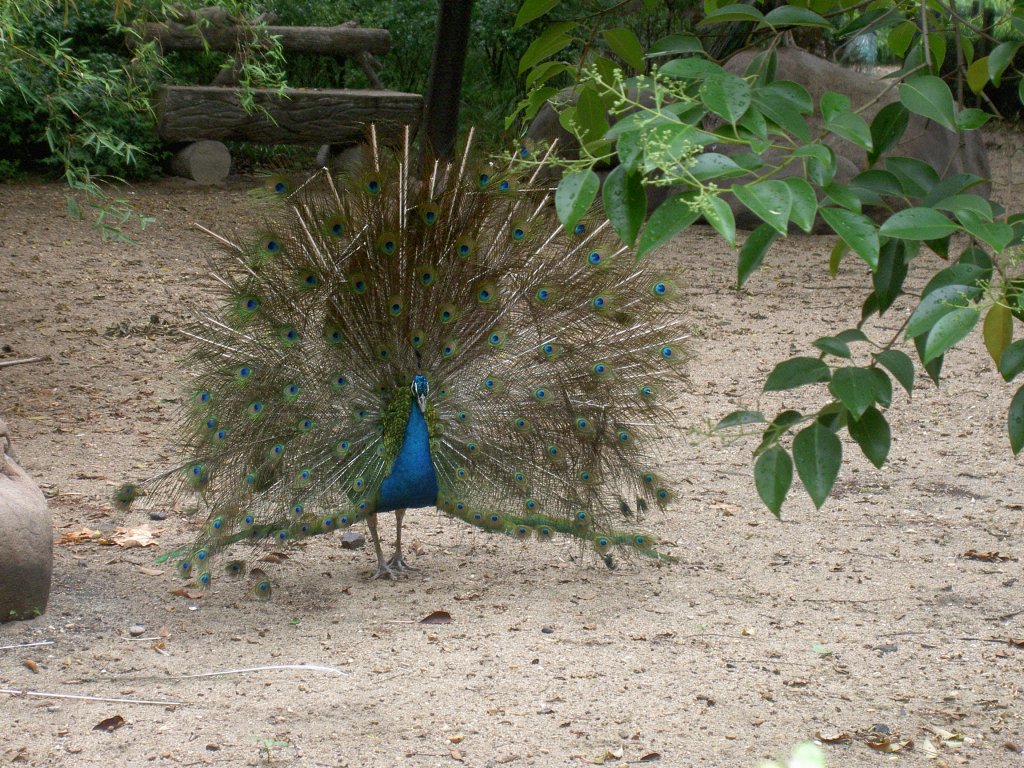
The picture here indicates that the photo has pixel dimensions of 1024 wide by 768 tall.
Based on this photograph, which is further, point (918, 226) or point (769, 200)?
point (918, 226)

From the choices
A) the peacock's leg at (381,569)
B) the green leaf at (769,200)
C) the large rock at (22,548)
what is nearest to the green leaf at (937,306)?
the green leaf at (769,200)

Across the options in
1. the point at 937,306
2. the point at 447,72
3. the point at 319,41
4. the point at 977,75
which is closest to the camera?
the point at 937,306

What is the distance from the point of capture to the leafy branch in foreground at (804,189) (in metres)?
1.19

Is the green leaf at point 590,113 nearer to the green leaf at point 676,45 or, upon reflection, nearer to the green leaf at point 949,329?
the green leaf at point 676,45

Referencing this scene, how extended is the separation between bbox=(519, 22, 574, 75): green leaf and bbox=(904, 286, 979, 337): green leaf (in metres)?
0.71

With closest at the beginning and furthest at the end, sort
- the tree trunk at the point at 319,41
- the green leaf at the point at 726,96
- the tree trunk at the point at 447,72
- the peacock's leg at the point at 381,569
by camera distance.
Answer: the green leaf at the point at 726,96 → the peacock's leg at the point at 381,569 → the tree trunk at the point at 447,72 → the tree trunk at the point at 319,41

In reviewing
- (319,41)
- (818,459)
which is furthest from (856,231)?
(319,41)

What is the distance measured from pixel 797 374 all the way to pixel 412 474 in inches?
126

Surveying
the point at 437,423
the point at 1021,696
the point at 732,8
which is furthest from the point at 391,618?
the point at 732,8

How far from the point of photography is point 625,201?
4.36 ft

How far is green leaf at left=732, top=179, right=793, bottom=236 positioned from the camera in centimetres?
112

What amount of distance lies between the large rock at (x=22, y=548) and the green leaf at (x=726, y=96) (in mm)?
3475

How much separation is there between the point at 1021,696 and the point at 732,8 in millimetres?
3072

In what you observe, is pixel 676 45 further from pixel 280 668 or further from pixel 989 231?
pixel 280 668
